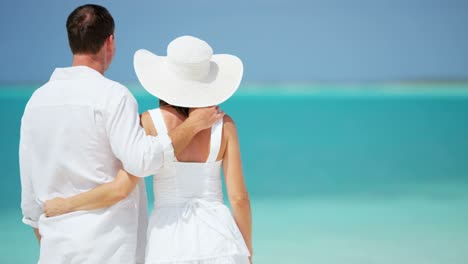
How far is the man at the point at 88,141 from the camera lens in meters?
2.01

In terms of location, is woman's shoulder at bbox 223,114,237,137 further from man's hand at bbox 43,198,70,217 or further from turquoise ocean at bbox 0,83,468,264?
turquoise ocean at bbox 0,83,468,264

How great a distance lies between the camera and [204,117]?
2.12 m

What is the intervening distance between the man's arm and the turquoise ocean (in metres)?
2.71

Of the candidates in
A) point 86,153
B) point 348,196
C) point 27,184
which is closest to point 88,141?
point 86,153

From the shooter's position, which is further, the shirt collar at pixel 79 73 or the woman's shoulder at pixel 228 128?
the woman's shoulder at pixel 228 128

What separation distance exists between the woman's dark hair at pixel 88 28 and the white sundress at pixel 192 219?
245mm

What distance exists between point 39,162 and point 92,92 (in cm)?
26

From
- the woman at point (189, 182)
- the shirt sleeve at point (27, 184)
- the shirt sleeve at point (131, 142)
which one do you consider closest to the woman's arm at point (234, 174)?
the woman at point (189, 182)

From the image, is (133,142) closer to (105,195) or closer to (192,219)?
(105,195)

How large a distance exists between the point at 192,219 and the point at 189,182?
0.10m

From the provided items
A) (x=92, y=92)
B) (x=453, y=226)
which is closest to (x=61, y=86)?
(x=92, y=92)

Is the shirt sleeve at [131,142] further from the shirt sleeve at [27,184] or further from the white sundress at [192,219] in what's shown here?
the shirt sleeve at [27,184]

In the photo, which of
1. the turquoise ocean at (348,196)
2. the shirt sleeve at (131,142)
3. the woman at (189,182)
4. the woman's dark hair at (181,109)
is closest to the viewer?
the shirt sleeve at (131,142)

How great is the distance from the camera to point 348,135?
1320cm
